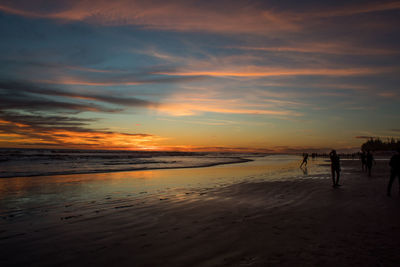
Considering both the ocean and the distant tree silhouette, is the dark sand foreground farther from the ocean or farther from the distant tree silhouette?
the distant tree silhouette

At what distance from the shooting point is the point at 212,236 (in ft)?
21.4

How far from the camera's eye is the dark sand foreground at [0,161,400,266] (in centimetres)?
511

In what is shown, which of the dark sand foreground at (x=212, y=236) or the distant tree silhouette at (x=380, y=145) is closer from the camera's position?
the dark sand foreground at (x=212, y=236)

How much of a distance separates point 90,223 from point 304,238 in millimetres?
6263

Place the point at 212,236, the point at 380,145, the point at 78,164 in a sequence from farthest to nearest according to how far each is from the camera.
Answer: the point at 380,145, the point at 78,164, the point at 212,236

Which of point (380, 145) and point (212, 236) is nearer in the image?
point (212, 236)

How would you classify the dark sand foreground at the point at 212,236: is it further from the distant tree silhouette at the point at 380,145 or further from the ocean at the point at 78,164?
the distant tree silhouette at the point at 380,145

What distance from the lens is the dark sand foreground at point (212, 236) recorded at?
5.11 m

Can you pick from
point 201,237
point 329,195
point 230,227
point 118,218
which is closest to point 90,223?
point 118,218

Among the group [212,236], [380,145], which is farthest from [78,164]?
[380,145]

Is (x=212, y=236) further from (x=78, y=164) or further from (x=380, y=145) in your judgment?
(x=380, y=145)

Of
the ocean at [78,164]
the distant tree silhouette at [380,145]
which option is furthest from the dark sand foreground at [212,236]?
the distant tree silhouette at [380,145]

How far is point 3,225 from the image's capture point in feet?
25.2

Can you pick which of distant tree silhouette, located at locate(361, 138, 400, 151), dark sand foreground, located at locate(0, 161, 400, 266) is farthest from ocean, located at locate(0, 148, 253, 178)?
distant tree silhouette, located at locate(361, 138, 400, 151)
